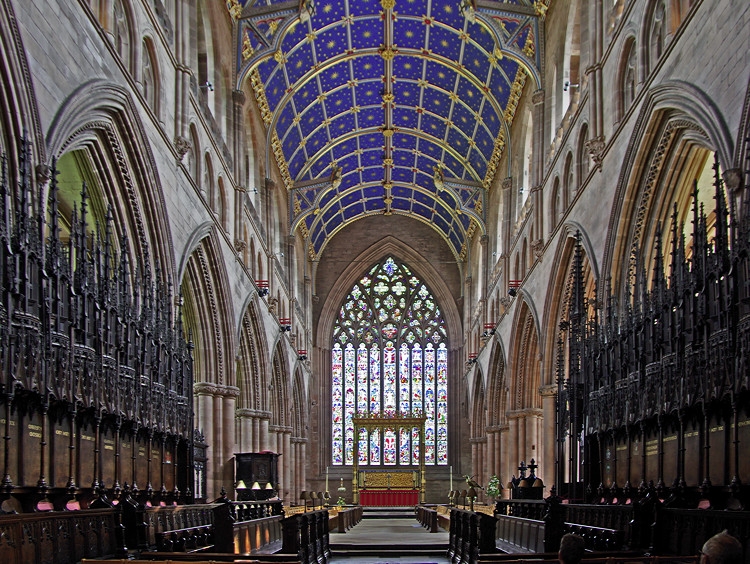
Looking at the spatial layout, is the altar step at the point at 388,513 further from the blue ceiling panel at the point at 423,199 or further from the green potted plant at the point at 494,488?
the blue ceiling panel at the point at 423,199

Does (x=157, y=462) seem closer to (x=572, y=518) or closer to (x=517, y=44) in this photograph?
(x=572, y=518)

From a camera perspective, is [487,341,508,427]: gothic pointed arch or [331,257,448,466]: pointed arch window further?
[331,257,448,466]: pointed arch window

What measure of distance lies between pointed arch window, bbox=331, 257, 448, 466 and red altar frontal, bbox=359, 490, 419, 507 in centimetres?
237

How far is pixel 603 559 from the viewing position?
6.67 metres

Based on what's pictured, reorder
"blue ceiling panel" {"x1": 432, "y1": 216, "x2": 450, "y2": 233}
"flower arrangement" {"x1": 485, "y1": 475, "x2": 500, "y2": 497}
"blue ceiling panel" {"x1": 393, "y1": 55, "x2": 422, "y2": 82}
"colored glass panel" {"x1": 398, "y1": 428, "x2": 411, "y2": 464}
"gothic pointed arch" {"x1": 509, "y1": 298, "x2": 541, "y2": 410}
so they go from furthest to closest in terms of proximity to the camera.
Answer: "blue ceiling panel" {"x1": 432, "y1": 216, "x2": 450, "y2": 233} → "colored glass panel" {"x1": 398, "y1": 428, "x2": 411, "y2": 464} → "blue ceiling panel" {"x1": 393, "y1": 55, "x2": 422, "y2": 82} → "flower arrangement" {"x1": 485, "y1": 475, "x2": 500, "y2": 497} → "gothic pointed arch" {"x1": 509, "y1": 298, "x2": 541, "y2": 410}

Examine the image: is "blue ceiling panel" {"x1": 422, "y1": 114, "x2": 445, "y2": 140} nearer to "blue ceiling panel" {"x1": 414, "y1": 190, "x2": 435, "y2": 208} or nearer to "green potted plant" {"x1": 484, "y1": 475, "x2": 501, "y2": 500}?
"blue ceiling panel" {"x1": 414, "y1": 190, "x2": 435, "y2": 208}

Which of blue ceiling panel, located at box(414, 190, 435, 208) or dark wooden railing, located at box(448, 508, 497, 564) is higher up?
blue ceiling panel, located at box(414, 190, 435, 208)

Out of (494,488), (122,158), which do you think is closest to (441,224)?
(494,488)

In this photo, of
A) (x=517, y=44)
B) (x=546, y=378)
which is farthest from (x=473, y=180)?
(x=546, y=378)

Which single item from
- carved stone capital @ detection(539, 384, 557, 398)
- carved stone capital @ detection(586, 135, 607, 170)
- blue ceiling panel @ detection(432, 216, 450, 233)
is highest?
blue ceiling panel @ detection(432, 216, 450, 233)

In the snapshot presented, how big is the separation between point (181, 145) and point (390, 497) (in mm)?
26296

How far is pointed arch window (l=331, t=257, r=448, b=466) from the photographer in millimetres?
42688

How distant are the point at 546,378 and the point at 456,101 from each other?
11.8 m

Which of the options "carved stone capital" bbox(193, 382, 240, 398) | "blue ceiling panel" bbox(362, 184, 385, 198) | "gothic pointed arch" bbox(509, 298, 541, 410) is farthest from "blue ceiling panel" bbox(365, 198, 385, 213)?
"carved stone capital" bbox(193, 382, 240, 398)
